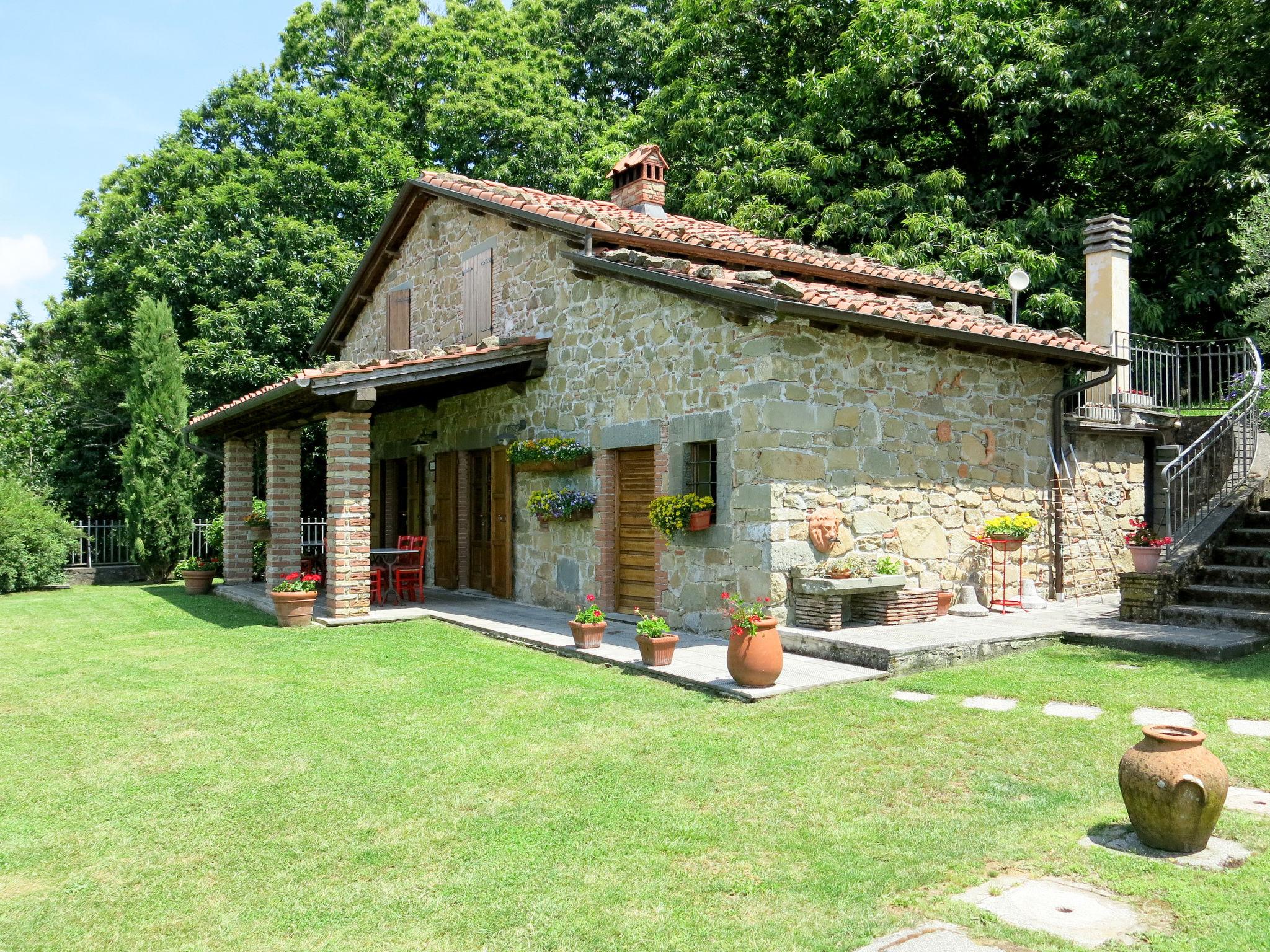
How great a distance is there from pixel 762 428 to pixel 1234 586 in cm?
533

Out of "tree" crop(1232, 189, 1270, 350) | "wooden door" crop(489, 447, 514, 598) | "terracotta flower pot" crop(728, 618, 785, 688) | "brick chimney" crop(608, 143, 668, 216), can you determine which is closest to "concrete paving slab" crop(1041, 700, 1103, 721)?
"terracotta flower pot" crop(728, 618, 785, 688)

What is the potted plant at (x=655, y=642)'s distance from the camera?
757 cm

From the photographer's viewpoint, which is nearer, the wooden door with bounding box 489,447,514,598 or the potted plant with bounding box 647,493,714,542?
the potted plant with bounding box 647,493,714,542

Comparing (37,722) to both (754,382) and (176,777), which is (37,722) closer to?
(176,777)

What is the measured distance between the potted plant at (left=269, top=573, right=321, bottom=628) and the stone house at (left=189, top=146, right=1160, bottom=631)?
32cm

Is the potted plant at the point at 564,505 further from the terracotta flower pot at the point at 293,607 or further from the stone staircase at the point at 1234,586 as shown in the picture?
the stone staircase at the point at 1234,586

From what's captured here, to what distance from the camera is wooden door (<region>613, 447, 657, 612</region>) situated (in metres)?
9.86

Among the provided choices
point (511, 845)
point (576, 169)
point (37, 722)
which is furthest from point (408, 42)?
point (511, 845)

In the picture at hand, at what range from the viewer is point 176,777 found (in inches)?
196

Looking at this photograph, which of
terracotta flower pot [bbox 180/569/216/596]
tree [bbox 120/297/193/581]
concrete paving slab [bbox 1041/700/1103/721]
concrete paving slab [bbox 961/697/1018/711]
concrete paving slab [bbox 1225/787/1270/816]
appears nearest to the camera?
concrete paving slab [bbox 1225/787/1270/816]

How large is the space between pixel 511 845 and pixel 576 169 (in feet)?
68.5

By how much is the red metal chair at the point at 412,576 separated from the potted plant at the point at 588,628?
14.2ft

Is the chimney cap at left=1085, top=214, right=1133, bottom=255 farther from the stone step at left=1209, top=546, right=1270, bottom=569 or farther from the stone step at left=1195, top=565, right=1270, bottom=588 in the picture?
the stone step at left=1195, top=565, right=1270, bottom=588

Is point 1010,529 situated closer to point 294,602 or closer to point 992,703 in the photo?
point 992,703
